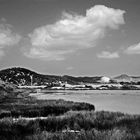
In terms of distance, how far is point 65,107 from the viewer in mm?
32406

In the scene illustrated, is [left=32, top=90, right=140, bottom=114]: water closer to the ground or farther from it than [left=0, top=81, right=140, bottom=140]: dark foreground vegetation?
closer to the ground

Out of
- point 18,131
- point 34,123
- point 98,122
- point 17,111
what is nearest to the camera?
point 18,131

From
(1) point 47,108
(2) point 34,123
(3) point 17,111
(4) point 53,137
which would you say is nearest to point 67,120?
(2) point 34,123

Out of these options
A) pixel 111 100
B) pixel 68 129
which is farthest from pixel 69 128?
pixel 111 100

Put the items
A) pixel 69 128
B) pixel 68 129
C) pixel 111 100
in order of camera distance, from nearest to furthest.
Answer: pixel 68 129
pixel 69 128
pixel 111 100

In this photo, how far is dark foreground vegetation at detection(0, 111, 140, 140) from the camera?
9320mm

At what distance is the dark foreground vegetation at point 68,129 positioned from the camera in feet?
30.6

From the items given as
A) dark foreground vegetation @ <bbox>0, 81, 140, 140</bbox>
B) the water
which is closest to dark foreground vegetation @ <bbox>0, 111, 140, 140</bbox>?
dark foreground vegetation @ <bbox>0, 81, 140, 140</bbox>

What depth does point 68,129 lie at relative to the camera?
12852 mm

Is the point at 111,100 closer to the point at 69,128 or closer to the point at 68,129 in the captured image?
the point at 69,128

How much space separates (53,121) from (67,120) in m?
0.97

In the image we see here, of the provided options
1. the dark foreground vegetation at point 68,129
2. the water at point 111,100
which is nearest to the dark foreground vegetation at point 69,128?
the dark foreground vegetation at point 68,129

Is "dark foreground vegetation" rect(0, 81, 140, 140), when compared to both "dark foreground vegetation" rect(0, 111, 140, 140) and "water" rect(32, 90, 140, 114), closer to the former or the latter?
"dark foreground vegetation" rect(0, 111, 140, 140)

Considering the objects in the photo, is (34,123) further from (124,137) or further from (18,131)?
(124,137)
